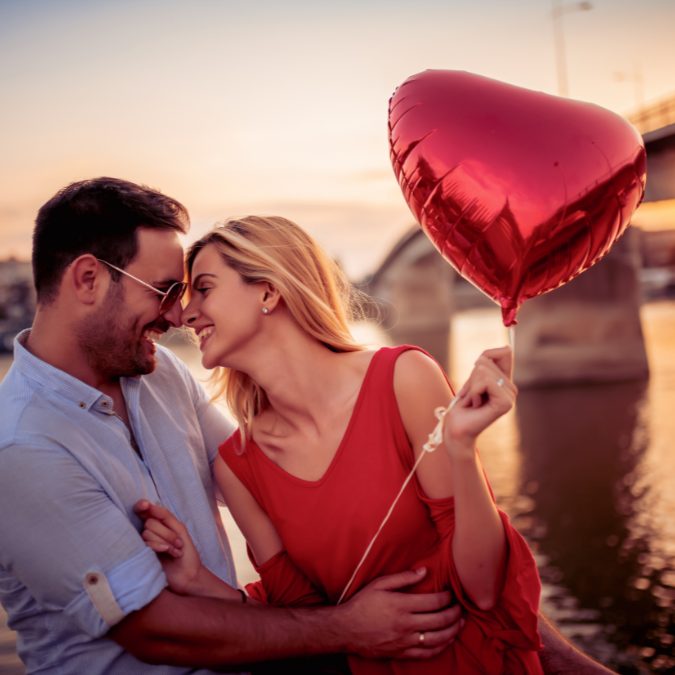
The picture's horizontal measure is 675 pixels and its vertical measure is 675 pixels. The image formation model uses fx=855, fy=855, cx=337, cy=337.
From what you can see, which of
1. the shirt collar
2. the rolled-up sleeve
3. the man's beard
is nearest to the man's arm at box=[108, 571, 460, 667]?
the rolled-up sleeve

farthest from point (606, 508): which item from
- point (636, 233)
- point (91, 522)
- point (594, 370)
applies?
point (636, 233)

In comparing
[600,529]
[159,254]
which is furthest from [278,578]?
[600,529]

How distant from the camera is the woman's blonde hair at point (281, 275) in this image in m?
2.89

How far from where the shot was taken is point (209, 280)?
9.57 ft

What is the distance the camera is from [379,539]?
273 centimetres

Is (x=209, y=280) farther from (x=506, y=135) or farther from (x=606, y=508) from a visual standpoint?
(x=606, y=508)

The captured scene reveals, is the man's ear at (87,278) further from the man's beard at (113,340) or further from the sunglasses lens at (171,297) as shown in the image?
the sunglasses lens at (171,297)

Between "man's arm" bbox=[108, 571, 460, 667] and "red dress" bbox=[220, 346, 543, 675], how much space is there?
86 millimetres

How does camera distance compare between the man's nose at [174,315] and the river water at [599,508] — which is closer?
the man's nose at [174,315]

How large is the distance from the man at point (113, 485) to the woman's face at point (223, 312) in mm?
82

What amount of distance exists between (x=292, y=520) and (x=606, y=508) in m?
9.64

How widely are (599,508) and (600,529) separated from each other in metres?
1.01

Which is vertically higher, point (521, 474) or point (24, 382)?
point (24, 382)

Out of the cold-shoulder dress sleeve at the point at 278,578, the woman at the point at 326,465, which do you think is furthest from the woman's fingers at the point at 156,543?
the cold-shoulder dress sleeve at the point at 278,578
